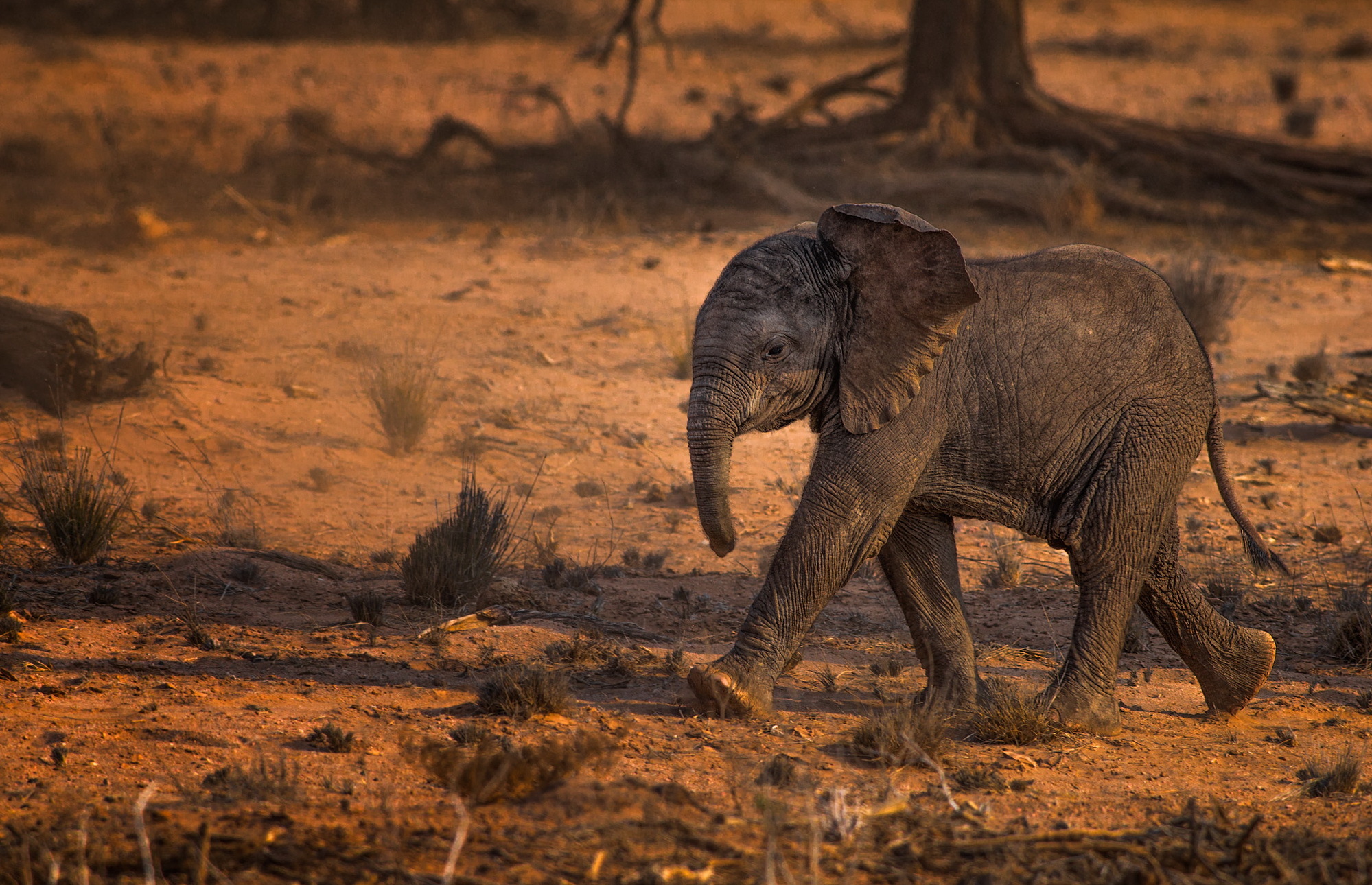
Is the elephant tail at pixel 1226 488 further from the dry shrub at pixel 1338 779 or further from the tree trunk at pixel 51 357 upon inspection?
the tree trunk at pixel 51 357

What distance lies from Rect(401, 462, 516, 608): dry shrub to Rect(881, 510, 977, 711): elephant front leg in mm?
2336

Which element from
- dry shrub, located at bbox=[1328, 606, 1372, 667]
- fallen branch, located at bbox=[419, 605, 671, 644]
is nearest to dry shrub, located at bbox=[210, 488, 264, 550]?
fallen branch, located at bbox=[419, 605, 671, 644]

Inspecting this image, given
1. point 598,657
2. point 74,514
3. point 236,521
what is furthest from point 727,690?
point 236,521

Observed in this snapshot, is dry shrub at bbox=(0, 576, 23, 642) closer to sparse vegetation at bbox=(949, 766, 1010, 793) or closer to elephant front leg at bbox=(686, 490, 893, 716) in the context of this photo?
elephant front leg at bbox=(686, 490, 893, 716)

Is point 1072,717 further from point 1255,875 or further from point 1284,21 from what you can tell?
point 1284,21

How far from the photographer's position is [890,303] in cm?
486

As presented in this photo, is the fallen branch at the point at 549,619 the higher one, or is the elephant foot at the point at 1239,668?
the elephant foot at the point at 1239,668

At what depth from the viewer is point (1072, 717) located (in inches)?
207

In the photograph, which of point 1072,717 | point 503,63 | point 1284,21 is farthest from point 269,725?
point 1284,21

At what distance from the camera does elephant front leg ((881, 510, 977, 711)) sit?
5352mm

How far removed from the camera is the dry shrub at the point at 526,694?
199 inches

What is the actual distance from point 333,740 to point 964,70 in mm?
14837

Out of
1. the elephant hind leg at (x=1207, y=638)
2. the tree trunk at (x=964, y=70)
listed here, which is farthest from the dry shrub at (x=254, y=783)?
the tree trunk at (x=964, y=70)

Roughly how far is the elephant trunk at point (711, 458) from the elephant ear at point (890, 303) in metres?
0.52
